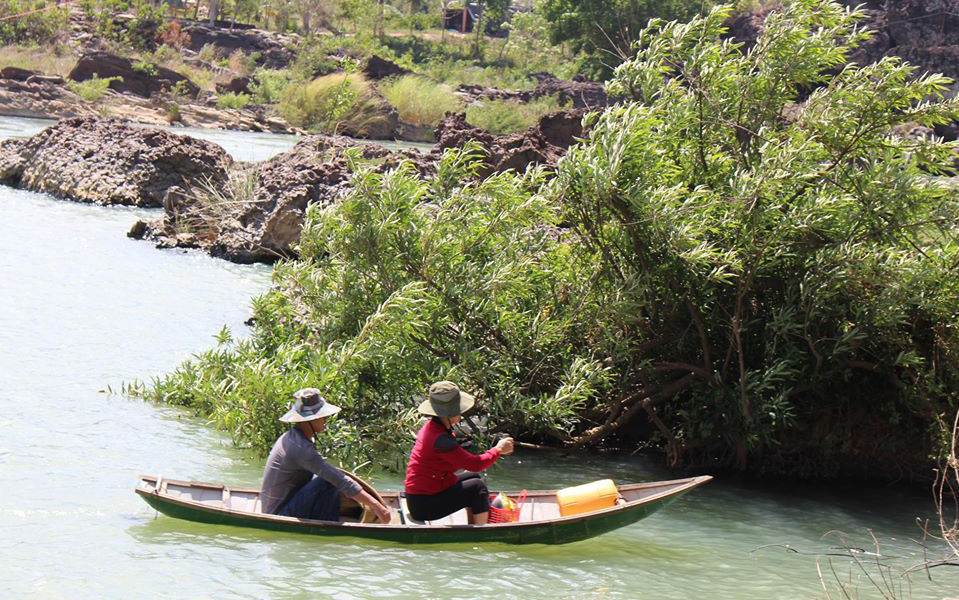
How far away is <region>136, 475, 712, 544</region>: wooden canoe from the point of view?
8266mm

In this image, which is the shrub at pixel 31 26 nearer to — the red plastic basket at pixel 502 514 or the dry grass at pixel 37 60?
the dry grass at pixel 37 60

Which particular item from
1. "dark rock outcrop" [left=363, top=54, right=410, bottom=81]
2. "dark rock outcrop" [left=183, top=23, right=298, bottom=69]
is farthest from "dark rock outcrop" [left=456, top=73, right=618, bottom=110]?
"dark rock outcrop" [left=183, top=23, right=298, bottom=69]

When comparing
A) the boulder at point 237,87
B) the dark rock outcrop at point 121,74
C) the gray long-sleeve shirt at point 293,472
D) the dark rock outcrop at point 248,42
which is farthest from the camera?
the dark rock outcrop at point 248,42

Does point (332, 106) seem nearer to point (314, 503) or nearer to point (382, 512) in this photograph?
point (314, 503)

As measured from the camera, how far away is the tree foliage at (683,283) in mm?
9961

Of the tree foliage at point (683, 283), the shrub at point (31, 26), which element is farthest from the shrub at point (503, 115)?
the tree foliage at point (683, 283)

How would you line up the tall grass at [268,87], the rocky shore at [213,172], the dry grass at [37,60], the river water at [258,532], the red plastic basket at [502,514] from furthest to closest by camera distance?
the tall grass at [268,87] < the dry grass at [37,60] < the rocky shore at [213,172] < the red plastic basket at [502,514] < the river water at [258,532]

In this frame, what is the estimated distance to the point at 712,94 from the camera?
1084cm

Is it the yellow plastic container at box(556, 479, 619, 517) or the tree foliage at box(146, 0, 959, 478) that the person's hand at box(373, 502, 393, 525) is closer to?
the yellow plastic container at box(556, 479, 619, 517)

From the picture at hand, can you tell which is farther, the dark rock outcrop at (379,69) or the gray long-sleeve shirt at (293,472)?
the dark rock outcrop at (379,69)

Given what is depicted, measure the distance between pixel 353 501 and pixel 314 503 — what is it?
1.11ft

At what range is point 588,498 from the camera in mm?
8617

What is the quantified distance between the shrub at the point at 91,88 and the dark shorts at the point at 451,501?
3926 centimetres

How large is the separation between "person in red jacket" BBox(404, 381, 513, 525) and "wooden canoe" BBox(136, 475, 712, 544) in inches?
6.3
